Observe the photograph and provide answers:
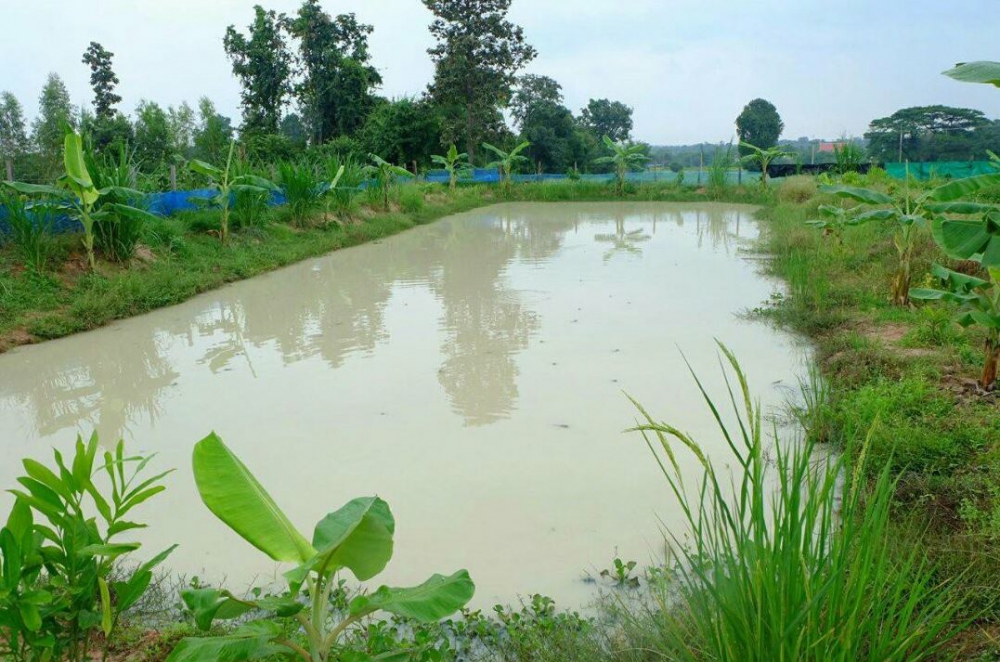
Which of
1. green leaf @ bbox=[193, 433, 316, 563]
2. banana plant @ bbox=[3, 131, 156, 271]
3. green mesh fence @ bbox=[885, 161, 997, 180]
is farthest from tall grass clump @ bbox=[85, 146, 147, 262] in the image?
green mesh fence @ bbox=[885, 161, 997, 180]

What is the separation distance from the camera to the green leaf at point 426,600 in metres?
1.39

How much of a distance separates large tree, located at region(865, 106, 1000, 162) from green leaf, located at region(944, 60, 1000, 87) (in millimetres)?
19244

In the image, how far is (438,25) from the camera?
72.3ft

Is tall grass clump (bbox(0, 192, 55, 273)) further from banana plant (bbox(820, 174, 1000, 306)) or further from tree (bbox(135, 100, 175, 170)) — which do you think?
tree (bbox(135, 100, 175, 170))

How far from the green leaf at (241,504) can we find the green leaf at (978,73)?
8.24ft

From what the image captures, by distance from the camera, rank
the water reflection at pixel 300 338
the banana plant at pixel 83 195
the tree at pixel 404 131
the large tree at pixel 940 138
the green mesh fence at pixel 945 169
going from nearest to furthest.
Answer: the water reflection at pixel 300 338 < the banana plant at pixel 83 195 < the green mesh fence at pixel 945 169 < the large tree at pixel 940 138 < the tree at pixel 404 131

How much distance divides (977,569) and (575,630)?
1061mm

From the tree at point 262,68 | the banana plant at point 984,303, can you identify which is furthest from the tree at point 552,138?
the banana plant at point 984,303

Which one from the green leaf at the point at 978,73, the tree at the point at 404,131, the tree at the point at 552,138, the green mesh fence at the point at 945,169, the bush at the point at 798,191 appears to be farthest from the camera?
the tree at the point at 552,138

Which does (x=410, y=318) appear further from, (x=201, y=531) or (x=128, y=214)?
(x=201, y=531)

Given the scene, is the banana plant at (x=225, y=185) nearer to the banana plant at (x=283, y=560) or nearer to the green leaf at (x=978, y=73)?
the green leaf at (x=978, y=73)

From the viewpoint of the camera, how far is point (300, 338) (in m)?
5.48

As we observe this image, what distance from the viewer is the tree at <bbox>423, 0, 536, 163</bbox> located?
21766 mm

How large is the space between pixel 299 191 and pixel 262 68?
16.6m
